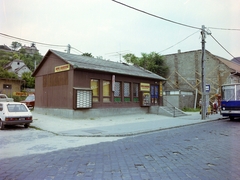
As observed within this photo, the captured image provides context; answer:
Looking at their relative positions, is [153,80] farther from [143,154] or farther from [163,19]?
[143,154]

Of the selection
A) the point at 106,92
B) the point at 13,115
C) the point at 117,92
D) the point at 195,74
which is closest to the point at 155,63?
the point at 195,74

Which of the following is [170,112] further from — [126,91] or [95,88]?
[95,88]

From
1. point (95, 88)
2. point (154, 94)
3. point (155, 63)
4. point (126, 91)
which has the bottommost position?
point (154, 94)

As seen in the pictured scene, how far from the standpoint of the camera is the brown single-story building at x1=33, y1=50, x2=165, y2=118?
17.0 meters

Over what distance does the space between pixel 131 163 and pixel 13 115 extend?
914 centimetres

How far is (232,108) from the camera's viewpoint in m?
17.0

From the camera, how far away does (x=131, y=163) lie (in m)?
5.65

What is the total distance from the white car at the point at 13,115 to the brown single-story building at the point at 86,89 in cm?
412

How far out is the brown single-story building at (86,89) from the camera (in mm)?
16984

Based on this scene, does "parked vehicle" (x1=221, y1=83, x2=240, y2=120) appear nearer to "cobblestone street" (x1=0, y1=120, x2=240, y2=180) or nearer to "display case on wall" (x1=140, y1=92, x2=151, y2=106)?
"display case on wall" (x1=140, y1=92, x2=151, y2=106)

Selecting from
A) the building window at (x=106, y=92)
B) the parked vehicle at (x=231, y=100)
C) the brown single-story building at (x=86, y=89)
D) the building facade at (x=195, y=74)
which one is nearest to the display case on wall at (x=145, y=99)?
the brown single-story building at (x=86, y=89)

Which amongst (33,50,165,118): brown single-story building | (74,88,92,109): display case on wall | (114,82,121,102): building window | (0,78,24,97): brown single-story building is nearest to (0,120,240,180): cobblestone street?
(74,88,92,109): display case on wall

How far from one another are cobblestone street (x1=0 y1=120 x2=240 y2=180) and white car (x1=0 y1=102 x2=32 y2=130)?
623cm

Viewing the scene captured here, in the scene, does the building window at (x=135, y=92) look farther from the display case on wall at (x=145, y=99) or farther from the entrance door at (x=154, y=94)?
the entrance door at (x=154, y=94)
